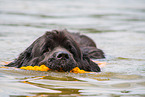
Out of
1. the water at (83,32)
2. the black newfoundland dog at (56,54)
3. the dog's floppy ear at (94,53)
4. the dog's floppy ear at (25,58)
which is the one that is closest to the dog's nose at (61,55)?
the black newfoundland dog at (56,54)

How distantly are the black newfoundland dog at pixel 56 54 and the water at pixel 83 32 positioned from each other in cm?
24

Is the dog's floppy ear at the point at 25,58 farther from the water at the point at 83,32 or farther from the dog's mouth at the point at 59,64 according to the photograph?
the dog's mouth at the point at 59,64

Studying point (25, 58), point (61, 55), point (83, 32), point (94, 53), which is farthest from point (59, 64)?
point (83, 32)

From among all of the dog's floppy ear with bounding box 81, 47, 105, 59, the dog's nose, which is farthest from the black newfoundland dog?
the dog's floppy ear with bounding box 81, 47, 105, 59

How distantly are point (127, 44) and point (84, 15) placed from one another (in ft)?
22.3

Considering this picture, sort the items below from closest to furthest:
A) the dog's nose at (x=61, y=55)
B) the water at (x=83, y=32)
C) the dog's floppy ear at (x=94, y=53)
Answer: the water at (x=83, y=32), the dog's nose at (x=61, y=55), the dog's floppy ear at (x=94, y=53)

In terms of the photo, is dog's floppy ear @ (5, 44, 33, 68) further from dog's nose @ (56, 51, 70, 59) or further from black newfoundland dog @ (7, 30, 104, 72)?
dog's nose @ (56, 51, 70, 59)

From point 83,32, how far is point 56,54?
23.8ft

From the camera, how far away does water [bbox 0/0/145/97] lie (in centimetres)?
507

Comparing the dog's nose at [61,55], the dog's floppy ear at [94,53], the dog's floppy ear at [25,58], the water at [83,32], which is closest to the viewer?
the water at [83,32]

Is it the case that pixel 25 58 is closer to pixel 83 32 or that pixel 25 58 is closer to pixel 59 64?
pixel 59 64

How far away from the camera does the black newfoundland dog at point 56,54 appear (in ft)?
19.7

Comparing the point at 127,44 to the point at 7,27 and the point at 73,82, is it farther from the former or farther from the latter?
the point at 73,82

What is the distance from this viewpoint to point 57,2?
22844 millimetres
